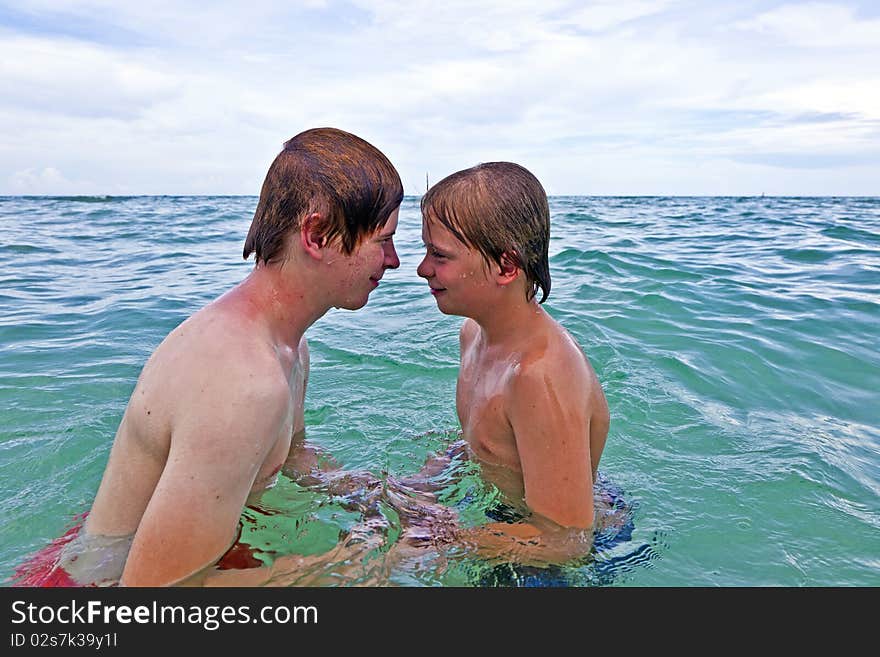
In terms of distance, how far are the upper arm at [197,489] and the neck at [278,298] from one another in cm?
48

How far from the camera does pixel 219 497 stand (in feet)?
6.84

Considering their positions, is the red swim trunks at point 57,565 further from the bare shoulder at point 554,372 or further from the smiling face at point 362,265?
the bare shoulder at point 554,372

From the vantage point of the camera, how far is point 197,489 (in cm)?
203

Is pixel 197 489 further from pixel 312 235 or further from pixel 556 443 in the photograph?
pixel 556 443

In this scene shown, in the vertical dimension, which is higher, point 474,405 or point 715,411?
point 474,405

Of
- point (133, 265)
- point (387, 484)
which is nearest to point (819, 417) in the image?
point (387, 484)

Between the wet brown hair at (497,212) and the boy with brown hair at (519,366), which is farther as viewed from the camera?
the wet brown hair at (497,212)

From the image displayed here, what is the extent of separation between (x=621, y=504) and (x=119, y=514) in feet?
7.90

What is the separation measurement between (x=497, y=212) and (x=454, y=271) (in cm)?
→ 32

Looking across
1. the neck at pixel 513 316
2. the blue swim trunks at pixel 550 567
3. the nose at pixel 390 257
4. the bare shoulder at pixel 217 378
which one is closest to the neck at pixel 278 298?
the bare shoulder at pixel 217 378

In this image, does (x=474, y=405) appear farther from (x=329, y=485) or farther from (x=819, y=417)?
(x=819, y=417)

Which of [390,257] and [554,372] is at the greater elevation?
[390,257]

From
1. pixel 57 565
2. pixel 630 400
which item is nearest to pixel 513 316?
pixel 57 565

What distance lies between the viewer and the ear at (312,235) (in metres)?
2.55
